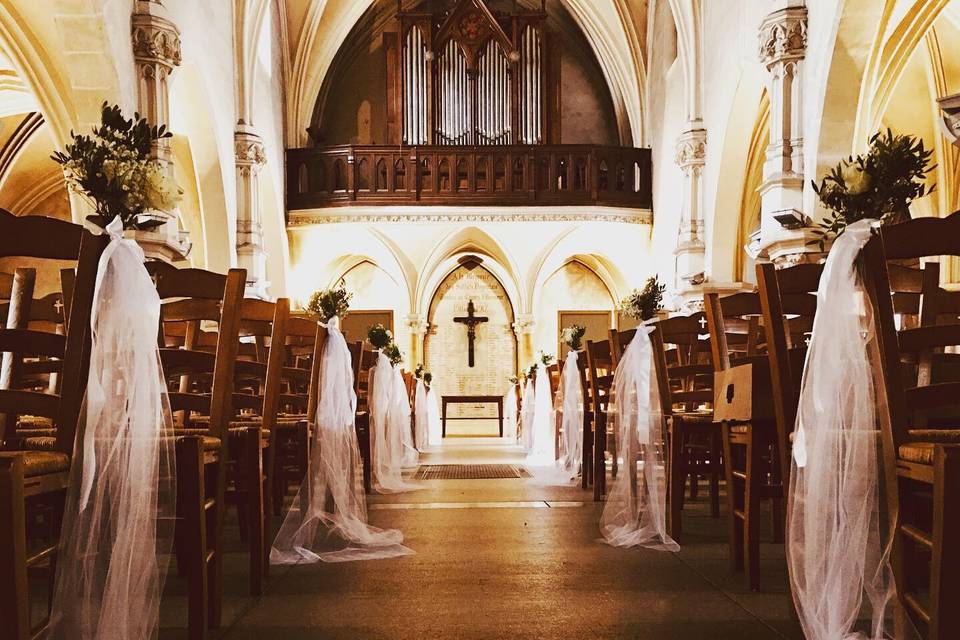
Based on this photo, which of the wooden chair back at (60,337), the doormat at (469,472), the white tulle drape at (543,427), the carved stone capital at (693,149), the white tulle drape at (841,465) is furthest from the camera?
the carved stone capital at (693,149)

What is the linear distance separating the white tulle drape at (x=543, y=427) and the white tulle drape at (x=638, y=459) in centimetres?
454

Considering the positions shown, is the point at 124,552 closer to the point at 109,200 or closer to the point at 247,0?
the point at 109,200

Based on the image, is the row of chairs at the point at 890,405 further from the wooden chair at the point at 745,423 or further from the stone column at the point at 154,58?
the stone column at the point at 154,58

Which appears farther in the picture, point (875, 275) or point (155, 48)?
point (155, 48)

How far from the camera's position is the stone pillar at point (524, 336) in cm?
1806

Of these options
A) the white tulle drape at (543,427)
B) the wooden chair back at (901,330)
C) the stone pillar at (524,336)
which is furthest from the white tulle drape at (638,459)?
the stone pillar at (524,336)

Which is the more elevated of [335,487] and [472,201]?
[472,201]

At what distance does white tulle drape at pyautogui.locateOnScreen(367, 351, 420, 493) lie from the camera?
670cm

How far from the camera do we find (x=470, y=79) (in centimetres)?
1794

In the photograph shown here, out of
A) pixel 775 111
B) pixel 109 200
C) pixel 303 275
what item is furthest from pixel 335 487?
pixel 303 275

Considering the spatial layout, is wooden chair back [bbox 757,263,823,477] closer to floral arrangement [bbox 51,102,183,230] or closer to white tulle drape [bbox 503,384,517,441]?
floral arrangement [bbox 51,102,183,230]

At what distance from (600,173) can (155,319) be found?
14964 mm

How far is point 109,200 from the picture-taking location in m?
3.05

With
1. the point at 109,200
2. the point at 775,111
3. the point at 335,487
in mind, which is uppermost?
the point at 775,111
